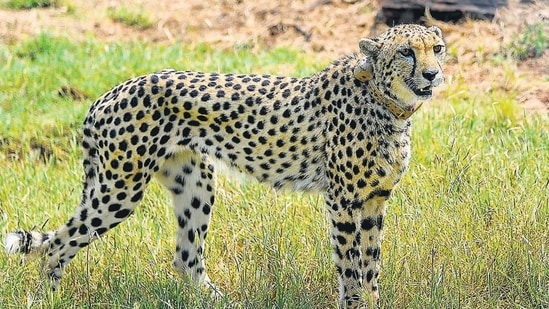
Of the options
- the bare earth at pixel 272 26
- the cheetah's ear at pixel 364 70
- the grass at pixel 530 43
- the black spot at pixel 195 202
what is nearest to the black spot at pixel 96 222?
the black spot at pixel 195 202

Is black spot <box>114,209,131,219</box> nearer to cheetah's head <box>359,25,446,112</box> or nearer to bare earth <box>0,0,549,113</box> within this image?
cheetah's head <box>359,25,446,112</box>

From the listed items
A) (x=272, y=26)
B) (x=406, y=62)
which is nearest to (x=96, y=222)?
(x=406, y=62)

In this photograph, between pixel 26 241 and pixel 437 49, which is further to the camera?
pixel 26 241

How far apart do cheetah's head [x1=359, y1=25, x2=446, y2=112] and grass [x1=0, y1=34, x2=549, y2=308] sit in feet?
2.29

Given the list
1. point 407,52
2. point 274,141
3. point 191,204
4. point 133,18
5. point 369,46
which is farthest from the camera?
point 133,18

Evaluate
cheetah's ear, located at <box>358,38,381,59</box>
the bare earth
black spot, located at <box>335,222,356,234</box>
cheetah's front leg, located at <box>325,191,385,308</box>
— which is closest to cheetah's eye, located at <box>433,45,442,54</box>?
cheetah's ear, located at <box>358,38,381,59</box>

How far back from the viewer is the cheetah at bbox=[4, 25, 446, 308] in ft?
15.4

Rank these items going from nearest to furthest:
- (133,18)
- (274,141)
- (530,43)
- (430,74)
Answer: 1. (430,74)
2. (274,141)
3. (530,43)
4. (133,18)

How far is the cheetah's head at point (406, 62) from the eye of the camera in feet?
14.6

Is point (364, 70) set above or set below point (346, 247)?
above

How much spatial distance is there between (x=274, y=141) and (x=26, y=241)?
121 centimetres

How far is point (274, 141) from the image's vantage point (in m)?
4.95

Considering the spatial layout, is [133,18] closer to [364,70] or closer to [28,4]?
[28,4]

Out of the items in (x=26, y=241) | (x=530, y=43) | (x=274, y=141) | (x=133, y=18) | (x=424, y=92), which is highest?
(x=424, y=92)
